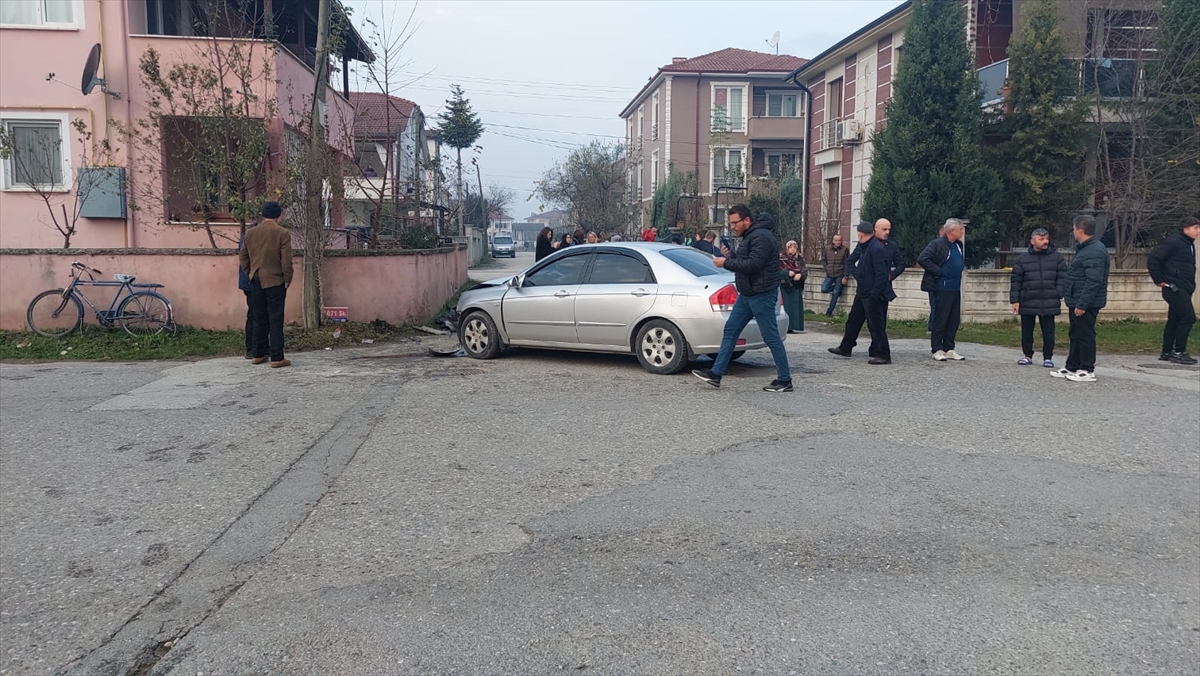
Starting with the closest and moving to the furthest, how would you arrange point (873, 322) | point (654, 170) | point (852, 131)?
1. point (873, 322)
2. point (852, 131)
3. point (654, 170)

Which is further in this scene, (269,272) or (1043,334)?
(1043,334)

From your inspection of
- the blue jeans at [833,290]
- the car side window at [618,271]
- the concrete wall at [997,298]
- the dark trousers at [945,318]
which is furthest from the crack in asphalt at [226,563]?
the blue jeans at [833,290]

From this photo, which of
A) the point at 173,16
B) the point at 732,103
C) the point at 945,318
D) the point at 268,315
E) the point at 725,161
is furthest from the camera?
the point at 732,103

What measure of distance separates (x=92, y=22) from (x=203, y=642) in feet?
47.5

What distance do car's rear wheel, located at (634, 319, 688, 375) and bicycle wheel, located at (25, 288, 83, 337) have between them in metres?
8.30

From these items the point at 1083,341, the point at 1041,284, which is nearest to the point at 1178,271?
the point at 1041,284

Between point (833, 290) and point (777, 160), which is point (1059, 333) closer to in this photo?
point (833, 290)

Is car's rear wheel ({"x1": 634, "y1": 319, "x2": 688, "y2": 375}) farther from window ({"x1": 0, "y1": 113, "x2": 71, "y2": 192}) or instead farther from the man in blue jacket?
window ({"x1": 0, "y1": 113, "x2": 71, "y2": 192})

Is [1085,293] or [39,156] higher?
[39,156]

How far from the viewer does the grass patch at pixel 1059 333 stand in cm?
1357

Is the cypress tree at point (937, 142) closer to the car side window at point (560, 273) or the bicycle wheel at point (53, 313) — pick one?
the car side window at point (560, 273)

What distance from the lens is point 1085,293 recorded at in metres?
9.79

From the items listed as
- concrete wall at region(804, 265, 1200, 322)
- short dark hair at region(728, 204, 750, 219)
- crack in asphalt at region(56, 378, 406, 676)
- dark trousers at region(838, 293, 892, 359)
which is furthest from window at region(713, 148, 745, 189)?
crack in asphalt at region(56, 378, 406, 676)

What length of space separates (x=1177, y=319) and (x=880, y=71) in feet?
47.1
